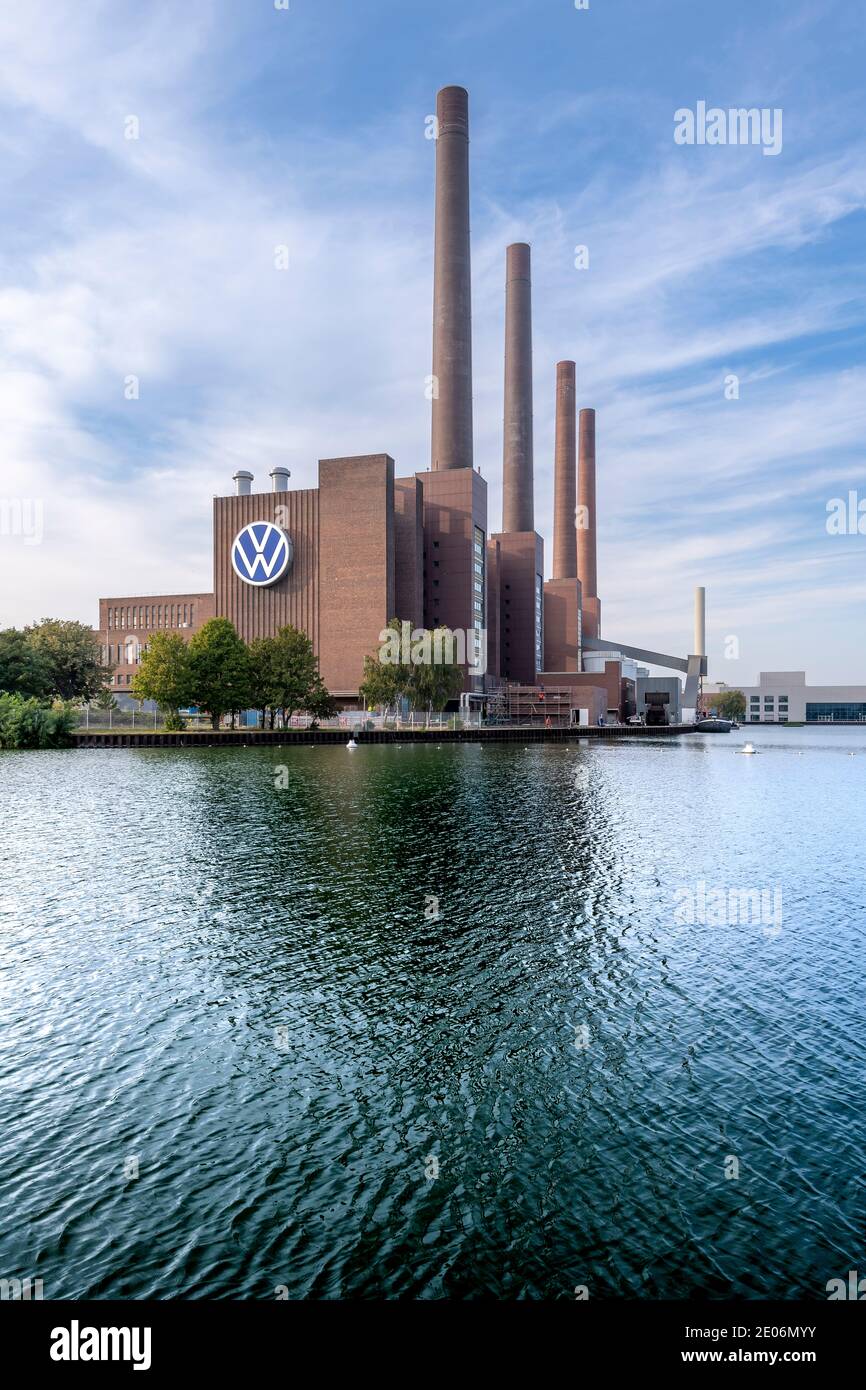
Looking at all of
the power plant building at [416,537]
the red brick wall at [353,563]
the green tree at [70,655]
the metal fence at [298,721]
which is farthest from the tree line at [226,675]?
the power plant building at [416,537]

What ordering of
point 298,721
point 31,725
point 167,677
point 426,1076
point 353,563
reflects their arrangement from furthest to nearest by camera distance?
point 353,563
point 298,721
point 167,677
point 31,725
point 426,1076

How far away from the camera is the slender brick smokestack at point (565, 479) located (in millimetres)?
153750

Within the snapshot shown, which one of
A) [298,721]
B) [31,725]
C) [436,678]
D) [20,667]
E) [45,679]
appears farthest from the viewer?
[298,721]

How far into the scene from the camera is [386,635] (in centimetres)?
11500

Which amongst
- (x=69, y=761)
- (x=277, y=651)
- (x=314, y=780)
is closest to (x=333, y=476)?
(x=277, y=651)

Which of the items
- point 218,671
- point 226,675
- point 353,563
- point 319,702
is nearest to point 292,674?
point 319,702

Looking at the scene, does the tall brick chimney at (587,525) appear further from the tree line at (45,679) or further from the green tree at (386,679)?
the tree line at (45,679)

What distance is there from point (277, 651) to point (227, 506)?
149 ft

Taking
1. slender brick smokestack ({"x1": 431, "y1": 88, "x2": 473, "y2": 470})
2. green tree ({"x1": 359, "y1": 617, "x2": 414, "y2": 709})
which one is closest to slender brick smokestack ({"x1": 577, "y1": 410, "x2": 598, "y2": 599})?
slender brick smokestack ({"x1": 431, "y1": 88, "x2": 473, "y2": 470})

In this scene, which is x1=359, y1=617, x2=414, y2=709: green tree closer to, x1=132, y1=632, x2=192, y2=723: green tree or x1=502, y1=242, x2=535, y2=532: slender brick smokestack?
x1=132, y1=632, x2=192, y2=723: green tree

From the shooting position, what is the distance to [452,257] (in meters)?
115

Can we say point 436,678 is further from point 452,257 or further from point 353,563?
point 452,257

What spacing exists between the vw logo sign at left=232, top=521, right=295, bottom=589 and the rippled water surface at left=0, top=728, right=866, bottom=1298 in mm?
107457

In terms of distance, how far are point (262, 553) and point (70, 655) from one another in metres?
36.4
